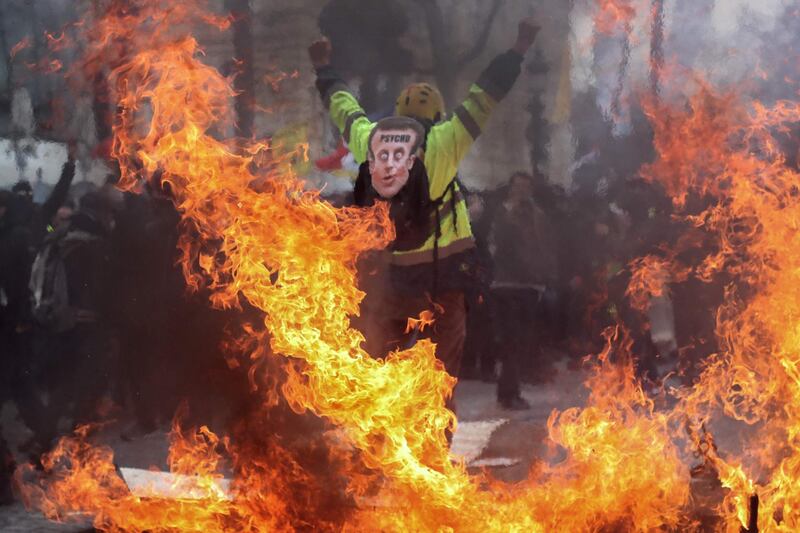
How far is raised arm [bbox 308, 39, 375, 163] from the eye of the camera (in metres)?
4.95

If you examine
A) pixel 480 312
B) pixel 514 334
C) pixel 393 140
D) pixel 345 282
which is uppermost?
pixel 393 140

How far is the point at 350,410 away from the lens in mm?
4137

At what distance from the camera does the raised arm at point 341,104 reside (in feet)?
16.3

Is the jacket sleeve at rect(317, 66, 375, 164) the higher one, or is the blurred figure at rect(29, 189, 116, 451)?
the jacket sleeve at rect(317, 66, 375, 164)

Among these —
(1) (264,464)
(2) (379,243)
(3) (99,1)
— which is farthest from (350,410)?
(3) (99,1)

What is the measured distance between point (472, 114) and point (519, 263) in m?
0.94

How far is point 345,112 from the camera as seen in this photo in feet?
16.3

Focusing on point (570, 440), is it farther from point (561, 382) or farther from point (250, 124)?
point (250, 124)

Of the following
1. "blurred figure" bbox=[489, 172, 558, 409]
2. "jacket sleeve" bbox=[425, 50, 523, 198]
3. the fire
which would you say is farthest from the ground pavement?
"jacket sleeve" bbox=[425, 50, 523, 198]

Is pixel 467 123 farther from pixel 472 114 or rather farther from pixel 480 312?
pixel 480 312

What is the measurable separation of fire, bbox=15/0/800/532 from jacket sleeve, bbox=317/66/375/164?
0.40 m

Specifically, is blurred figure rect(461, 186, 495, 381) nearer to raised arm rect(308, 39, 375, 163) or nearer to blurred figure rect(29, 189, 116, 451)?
raised arm rect(308, 39, 375, 163)

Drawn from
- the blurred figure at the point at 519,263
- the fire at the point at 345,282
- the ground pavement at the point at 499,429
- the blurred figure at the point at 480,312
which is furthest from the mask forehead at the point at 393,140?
the ground pavement at the point at 499,429

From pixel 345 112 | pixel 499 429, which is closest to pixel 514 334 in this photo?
pixel 499 429
